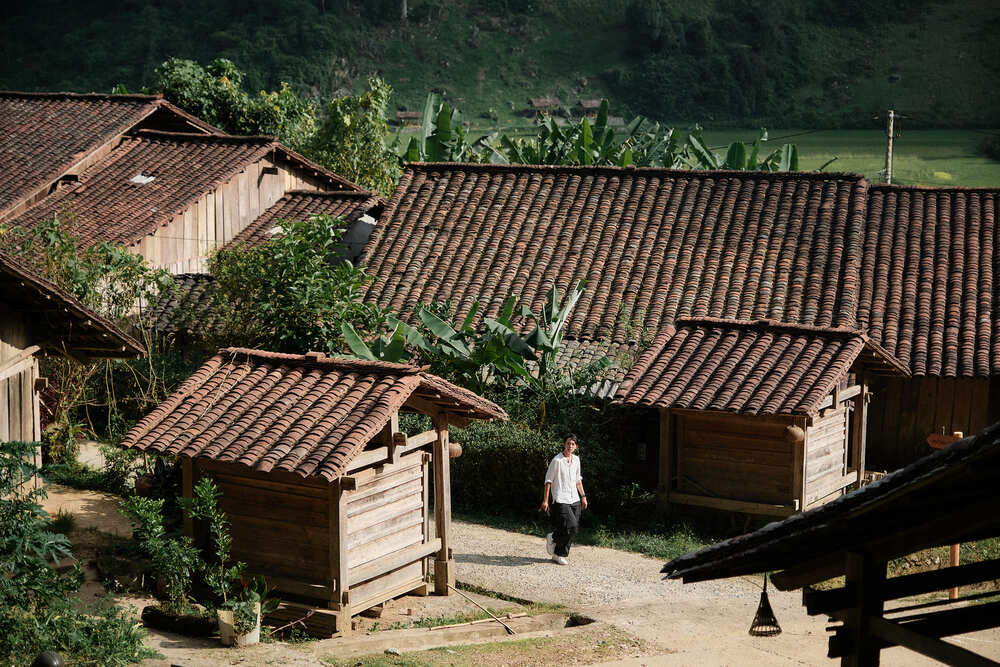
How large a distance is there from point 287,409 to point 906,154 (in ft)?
140

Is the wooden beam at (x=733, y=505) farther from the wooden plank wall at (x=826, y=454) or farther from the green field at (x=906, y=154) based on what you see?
the green field at (x=906, y=154)

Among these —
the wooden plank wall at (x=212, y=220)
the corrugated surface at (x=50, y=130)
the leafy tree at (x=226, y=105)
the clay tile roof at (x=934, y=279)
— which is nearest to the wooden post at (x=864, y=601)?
the clay tile roof at (x=934, y=279)

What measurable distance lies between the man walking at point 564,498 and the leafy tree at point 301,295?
478 cm

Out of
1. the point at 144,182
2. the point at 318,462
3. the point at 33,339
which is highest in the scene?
the point at 144,182

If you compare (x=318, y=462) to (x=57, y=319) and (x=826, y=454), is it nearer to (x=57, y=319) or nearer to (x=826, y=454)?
(x=57, y=319)

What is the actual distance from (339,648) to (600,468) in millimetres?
6228

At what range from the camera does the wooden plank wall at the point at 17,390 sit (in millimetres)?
11430

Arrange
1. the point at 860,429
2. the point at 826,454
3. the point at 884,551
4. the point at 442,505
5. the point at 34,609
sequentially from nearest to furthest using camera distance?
the point at 884,551, the point at 34,609, the point at 442,505, the point at 826,454, the point at 860,429

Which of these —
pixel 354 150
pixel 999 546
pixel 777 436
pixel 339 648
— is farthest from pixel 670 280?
pixel 354 150

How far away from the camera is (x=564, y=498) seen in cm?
1402

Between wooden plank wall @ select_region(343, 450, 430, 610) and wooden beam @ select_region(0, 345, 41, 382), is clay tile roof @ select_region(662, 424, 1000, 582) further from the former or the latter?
wooden beam @ select_region(0, 345, 41, 382)

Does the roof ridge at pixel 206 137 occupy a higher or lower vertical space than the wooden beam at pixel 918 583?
higher

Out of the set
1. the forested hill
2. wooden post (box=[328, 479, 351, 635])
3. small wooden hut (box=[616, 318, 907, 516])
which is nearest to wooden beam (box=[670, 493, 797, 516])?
small wooden hut (box=[616, 318, 907, 516])

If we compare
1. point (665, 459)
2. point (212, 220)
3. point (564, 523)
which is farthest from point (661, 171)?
point (564, 523)
